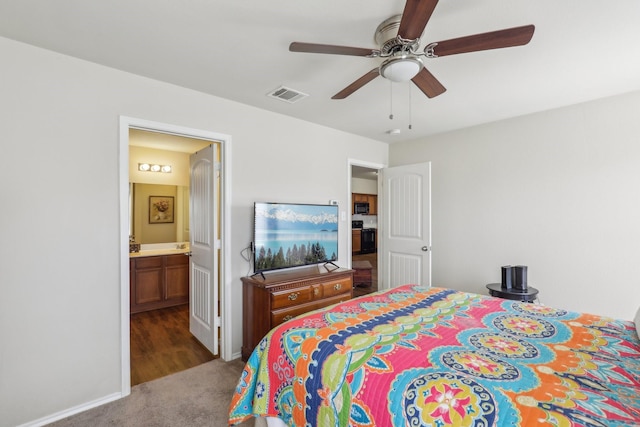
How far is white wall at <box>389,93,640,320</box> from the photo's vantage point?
270cm

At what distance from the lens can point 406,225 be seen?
12.9ft

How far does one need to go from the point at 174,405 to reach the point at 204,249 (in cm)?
139

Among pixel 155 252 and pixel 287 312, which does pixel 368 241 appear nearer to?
pixel 155 252

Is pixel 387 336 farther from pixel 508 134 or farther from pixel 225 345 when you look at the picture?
pixel 508 134

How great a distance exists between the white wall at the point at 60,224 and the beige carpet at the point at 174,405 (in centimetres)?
14

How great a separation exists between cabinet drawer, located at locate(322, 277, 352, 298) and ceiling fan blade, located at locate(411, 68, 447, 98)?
6.28 feet

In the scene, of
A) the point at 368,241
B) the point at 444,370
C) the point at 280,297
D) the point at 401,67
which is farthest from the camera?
the point at 368,241

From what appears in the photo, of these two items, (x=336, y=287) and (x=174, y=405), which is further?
(x=336, y=287)

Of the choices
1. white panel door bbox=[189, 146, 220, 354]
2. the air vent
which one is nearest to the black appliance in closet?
white panel door bbox=[189, 146, 220, 354]

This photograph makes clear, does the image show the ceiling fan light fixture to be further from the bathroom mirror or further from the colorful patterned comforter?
the bathroom mirror

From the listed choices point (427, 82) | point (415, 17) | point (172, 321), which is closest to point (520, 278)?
point (427, 82)

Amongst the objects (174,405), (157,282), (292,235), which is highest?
(292,235)

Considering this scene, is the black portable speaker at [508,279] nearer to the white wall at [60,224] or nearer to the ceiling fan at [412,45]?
the ceiling fan at [412,45]

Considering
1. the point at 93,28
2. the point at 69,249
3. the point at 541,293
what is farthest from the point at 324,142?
the point at 541,293
